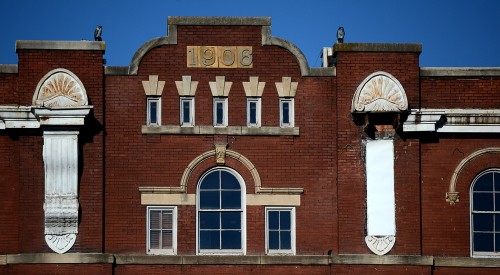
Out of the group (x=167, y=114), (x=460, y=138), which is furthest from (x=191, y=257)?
(x=460, y=138)

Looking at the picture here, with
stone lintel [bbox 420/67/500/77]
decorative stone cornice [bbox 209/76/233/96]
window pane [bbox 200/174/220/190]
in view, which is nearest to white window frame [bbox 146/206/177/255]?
window pane [bbox 200/174/220/190]

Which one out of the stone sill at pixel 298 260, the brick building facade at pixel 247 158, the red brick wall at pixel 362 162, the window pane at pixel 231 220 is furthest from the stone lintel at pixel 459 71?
the window pane at pixel 231 220

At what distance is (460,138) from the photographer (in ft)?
90.4

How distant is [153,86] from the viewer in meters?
27.3

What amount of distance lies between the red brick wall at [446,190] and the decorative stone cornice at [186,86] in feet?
18.8

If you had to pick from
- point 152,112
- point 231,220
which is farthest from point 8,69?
point 231,220

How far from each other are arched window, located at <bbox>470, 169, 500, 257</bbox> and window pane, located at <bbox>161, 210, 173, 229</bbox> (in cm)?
726

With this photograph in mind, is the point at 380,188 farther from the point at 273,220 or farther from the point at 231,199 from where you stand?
the point at 231,199

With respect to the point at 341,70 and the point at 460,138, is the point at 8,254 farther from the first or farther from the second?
the point at 460,138

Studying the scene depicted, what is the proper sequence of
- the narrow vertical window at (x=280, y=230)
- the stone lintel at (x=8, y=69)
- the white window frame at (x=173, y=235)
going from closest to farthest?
the white window frame at (x=173, y=235) < the stone lintel at (x=8, y=69) < the narrow vertical window at (x=280, y=230)

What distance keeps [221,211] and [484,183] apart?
6398 mm

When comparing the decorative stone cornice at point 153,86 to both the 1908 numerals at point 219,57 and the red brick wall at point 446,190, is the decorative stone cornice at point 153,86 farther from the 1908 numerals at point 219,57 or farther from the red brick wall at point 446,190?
the red brick wall at point 446,190

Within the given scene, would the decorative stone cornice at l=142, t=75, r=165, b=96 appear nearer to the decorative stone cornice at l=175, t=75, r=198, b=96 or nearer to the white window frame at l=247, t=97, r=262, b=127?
the decorative stone cornice at l=175, t=75, r=198, b=96

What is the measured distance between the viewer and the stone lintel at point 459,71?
27609 mm
